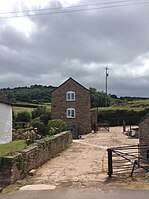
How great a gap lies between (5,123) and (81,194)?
22207mm

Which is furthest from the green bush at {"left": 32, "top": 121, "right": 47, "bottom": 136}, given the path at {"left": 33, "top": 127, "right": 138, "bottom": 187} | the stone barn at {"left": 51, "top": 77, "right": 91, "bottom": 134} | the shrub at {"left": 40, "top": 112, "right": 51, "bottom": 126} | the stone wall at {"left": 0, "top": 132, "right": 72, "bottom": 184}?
the path at {"left": 33, "top": 127, "right": 138, "bottom": 187}

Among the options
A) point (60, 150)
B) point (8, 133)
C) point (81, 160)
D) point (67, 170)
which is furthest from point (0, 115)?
point (67, 170)

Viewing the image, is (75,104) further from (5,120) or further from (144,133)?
(144,133)

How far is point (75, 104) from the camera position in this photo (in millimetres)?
43781

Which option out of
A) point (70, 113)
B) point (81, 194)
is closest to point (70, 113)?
point (70, 113)

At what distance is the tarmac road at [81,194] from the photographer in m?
10.1

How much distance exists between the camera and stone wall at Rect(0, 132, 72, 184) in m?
12.0

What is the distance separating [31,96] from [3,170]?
88.9m

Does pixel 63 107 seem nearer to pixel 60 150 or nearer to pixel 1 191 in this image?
pixel 60 150

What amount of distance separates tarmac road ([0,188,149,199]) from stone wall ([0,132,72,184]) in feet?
4.26

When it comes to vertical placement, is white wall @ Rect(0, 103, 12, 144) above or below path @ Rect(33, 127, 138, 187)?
above

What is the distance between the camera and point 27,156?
13789 millimetres

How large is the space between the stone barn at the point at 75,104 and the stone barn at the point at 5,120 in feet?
41.6

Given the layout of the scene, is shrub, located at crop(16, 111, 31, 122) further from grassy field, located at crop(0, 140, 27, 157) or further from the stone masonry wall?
the stone masonry wall
